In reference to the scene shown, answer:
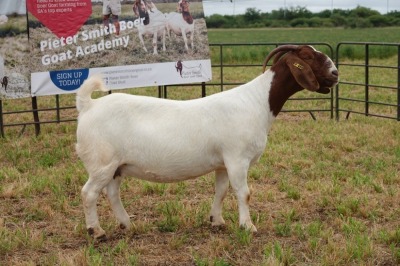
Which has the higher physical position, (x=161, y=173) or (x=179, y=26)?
(x=179, y=26)

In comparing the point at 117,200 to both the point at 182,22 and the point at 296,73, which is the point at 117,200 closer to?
the point at 296,73

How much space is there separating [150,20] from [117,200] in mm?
5563

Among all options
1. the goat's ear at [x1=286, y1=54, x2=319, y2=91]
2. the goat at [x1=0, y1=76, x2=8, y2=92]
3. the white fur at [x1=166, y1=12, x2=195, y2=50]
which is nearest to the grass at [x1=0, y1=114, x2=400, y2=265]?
the goat at [x1=0, y1=76, x2=8, y2=92]

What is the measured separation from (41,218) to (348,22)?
249 feet

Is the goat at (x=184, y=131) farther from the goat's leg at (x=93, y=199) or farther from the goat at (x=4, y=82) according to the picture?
the goat at (x=4, y=82)

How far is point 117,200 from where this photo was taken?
18.1 ft

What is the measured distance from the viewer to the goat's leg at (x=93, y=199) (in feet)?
17.0

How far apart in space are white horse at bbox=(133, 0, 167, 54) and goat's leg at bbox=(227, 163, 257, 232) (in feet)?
18.4

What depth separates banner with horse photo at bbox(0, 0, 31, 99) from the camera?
31.6ft

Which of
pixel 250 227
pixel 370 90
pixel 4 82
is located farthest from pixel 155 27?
pixel 370 90

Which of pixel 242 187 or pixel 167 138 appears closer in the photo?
pixel 167 138

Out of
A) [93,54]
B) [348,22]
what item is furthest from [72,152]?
[348,22]

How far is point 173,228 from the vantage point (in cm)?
560

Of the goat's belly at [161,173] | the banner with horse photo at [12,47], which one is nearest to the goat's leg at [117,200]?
the goat's belly at [161,173]
